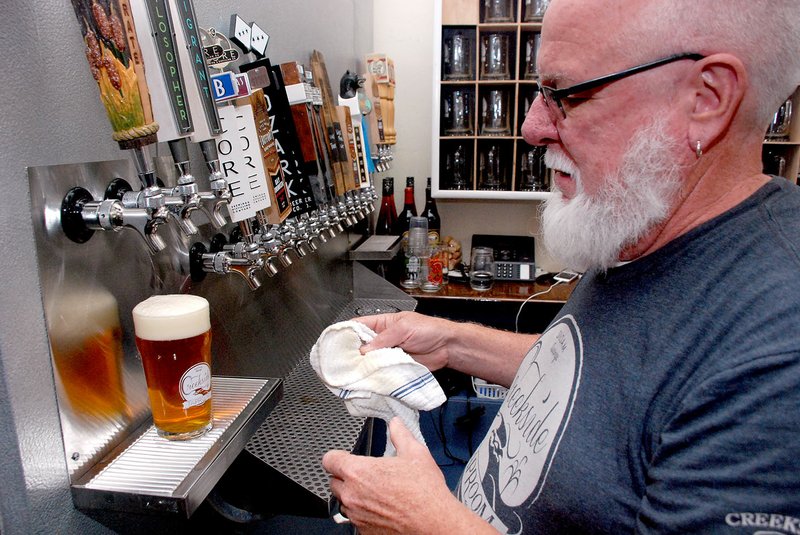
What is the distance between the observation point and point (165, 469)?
27.9 inches

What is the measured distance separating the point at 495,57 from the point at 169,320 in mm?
2304

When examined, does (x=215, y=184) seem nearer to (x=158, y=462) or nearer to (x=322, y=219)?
(x=158, y=462)

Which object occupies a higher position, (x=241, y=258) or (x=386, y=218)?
(x=241, y=258)

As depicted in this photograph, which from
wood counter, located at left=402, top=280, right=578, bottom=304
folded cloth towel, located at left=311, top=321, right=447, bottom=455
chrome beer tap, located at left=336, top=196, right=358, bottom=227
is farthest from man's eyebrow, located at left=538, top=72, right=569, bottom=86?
wood counter, located at left=402, top=280, right=578, bottom=304

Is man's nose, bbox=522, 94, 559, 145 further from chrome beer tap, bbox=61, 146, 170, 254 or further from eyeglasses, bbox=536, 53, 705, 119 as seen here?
chrome beer tap, bbox=61, 146, 170, 254

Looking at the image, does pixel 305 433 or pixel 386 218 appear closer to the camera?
pixel 305 433

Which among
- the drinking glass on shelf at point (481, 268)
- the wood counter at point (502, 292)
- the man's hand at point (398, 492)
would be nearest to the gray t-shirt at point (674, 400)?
the man's hand at point (398, 492)

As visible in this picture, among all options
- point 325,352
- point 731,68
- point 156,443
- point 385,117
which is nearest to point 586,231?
point 731,68

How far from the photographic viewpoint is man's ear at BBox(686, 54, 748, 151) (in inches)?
26.7

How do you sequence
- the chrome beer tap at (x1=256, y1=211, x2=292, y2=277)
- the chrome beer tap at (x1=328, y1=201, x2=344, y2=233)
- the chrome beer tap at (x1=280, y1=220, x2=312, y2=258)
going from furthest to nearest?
the chrome beer tap at (x1=328, y1=201, x2=344, y2=233), the chrome beer tap at (x1=280, y1=220, x2=312, y2=258), the chrome beer tap at (x1=256, y1=211, x2=292, y2=277)

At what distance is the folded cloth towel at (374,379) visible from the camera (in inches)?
36.2

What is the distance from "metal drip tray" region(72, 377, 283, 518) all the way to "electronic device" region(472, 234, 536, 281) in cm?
208

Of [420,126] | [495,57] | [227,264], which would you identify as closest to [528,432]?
[227,264]

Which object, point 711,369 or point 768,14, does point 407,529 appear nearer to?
point 711,369
